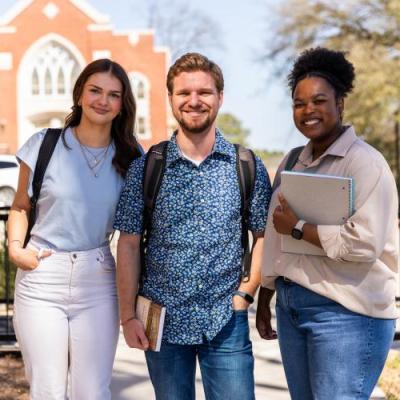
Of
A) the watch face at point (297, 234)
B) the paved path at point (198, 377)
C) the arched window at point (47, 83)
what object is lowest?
the paved path at point (198, 377)

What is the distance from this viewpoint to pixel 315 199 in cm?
299

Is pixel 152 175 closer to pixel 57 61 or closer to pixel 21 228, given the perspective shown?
pixel 21 228

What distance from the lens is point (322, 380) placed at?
3.01 meters

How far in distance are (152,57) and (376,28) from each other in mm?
17266

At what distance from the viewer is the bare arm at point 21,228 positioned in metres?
3.59

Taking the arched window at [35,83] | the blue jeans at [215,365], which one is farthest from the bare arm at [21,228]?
the arched window at [35,83]

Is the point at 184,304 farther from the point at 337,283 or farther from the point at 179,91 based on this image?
the point at 179,91

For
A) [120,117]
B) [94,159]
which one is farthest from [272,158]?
[94,159]

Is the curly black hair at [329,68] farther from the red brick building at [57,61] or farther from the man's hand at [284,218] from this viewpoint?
the red brick building at [57,61]

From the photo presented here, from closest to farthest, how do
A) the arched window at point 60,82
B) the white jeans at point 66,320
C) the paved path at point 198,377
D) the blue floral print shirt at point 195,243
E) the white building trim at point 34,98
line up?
1. the blue floral print shirt at point 195,243
2. the white jeans at point 66,320
3. the paved path at point 198,377
4. the white building trim at point 34,98
5. the arched window at point 60,82

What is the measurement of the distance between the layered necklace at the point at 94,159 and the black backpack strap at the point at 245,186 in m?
0.66

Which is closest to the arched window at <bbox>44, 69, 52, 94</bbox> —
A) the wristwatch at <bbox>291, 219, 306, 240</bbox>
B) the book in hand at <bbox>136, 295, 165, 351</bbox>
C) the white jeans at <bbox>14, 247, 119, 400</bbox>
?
the white jeans at <bbox>14, 247, 119, 400</bbox>

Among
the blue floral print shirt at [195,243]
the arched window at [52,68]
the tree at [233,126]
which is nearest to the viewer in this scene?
the blue floral print shirt at [195,243]

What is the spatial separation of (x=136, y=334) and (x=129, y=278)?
23 cm
